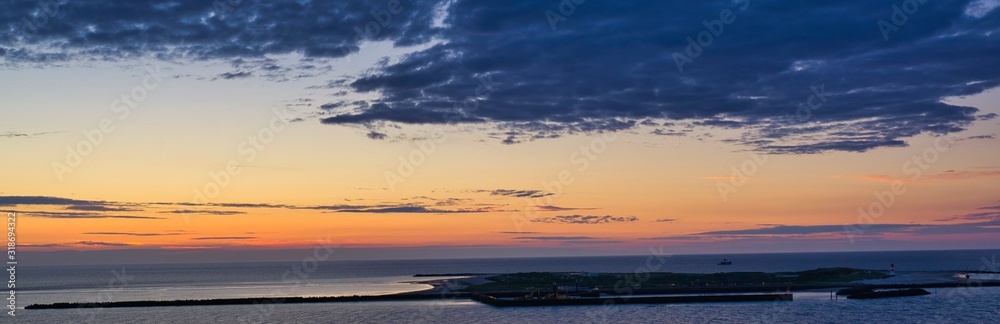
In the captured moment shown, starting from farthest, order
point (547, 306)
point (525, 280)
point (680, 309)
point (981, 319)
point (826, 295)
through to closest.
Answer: point (525, 280) < point (826, 295) < point (547, 306) < point (680, 309) < point (981, 319)

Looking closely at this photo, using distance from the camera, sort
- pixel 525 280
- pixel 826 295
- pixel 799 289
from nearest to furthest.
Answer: pixel 826 295
pixel 799 289
pixel 525 280

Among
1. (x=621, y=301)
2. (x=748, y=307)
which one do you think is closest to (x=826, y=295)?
(x=748, y=307)

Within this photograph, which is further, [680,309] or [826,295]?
[826,295]

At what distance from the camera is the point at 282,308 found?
109 m

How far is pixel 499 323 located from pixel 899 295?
59.0 m

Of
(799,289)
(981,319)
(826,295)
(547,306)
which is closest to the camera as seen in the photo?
(981,319)

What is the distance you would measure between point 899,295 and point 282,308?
8109 centimetres

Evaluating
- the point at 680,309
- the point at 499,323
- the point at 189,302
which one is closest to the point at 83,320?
the point at 189,302

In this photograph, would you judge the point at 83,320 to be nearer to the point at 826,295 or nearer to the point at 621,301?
the point at 621,301

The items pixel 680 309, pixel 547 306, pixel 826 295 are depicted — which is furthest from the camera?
pixel 826 295

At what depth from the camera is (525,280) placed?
503 feet

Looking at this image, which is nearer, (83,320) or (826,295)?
(83,320)

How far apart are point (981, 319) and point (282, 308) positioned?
79.8m

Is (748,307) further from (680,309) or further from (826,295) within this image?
(826,295)
